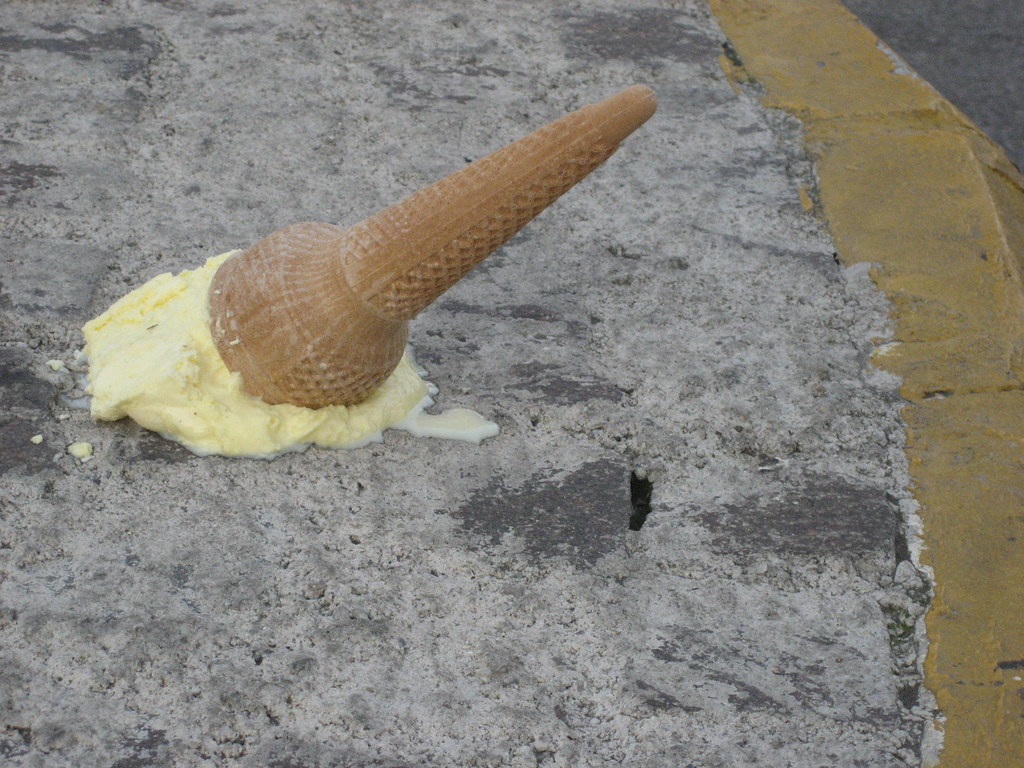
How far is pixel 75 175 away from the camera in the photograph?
2.63 m

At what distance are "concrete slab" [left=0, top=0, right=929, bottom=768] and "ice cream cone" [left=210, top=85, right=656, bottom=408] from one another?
0.17 meters

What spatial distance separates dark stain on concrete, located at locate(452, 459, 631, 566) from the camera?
191 cm

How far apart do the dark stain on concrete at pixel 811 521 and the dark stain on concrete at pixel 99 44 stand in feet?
6.48

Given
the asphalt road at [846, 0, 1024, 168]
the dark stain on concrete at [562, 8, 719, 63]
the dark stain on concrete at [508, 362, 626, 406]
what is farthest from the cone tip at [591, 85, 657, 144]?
the asphalt road at [846, 0, 1024, 168]

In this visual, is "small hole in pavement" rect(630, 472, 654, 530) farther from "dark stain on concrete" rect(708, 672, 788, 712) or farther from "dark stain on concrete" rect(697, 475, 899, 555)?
"dark stain on concrete" rect(708, 672, 788, 712)

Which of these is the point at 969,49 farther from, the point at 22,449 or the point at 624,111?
the point at 22,449

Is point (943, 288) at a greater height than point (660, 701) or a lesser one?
greater

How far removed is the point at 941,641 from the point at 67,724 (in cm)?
126

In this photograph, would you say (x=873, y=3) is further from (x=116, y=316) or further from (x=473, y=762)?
(x=473, y=762)

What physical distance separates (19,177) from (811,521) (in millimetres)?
1826

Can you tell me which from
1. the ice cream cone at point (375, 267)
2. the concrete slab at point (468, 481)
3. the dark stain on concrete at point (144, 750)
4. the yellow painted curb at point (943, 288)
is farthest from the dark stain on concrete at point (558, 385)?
the dark stain on concrete at point (144, 750)

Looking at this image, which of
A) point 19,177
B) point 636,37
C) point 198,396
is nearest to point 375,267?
point 198,396

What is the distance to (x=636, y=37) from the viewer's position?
349cm

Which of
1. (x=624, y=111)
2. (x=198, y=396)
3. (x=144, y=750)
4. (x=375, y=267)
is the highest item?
(x=624, y=111)
